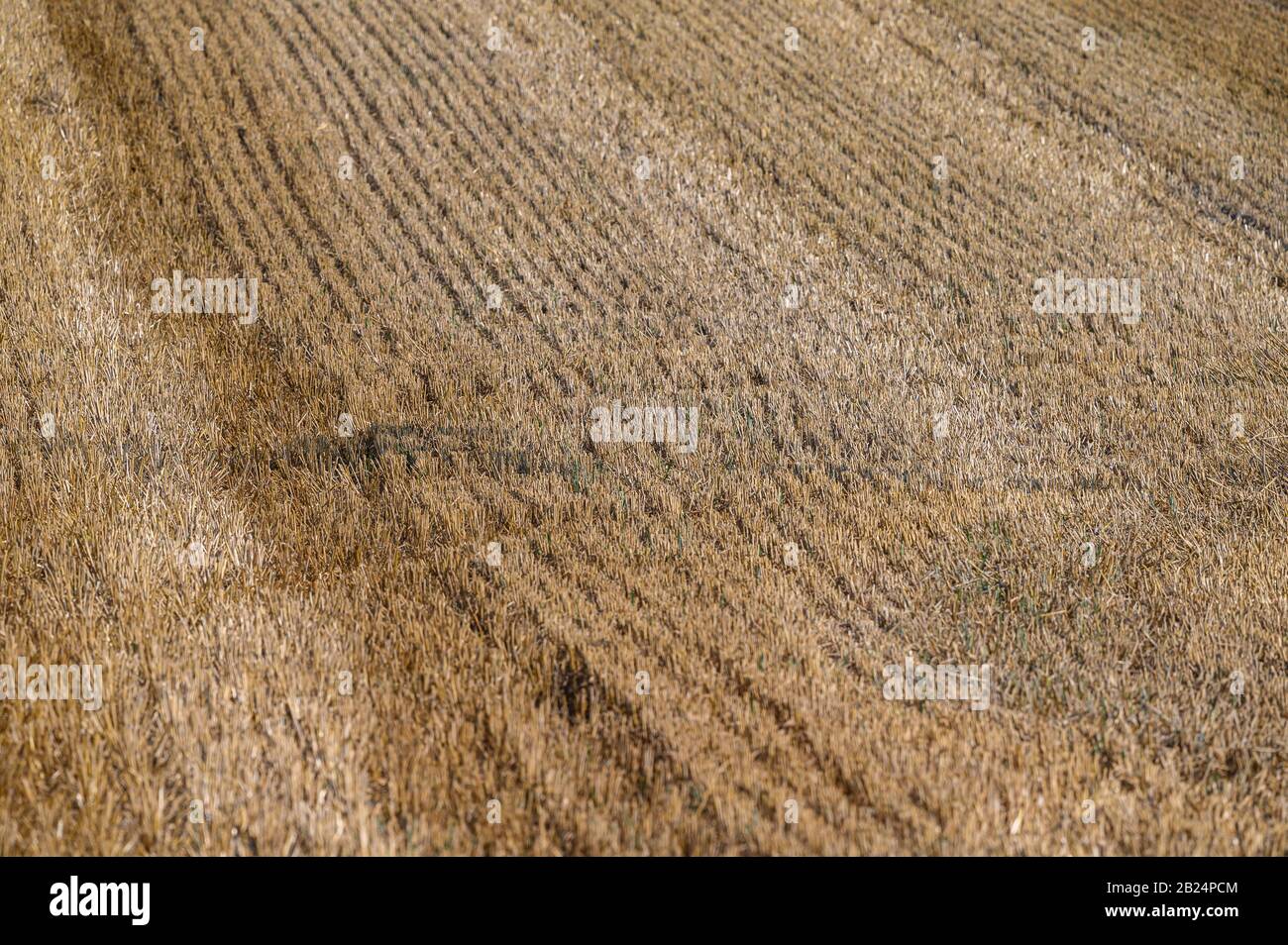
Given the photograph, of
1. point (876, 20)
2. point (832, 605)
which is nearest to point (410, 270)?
point (832, 605)
